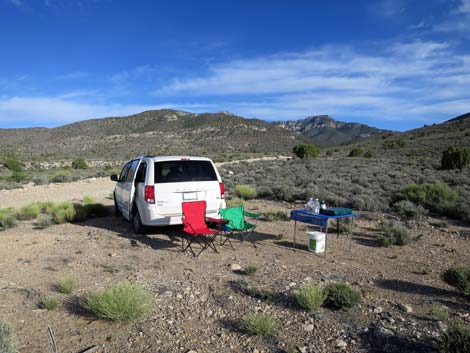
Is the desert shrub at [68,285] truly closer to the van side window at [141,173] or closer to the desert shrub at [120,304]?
the desert shrub at [120,304]

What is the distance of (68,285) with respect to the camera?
4.88 meters

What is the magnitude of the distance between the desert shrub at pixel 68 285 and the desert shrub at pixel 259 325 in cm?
255

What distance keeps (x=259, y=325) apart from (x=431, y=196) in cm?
992

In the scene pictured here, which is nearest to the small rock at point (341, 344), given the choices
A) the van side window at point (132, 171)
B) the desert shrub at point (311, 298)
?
the desert shrub at point (311, 298)

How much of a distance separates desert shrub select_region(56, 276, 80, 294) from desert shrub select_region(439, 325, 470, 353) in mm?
4448

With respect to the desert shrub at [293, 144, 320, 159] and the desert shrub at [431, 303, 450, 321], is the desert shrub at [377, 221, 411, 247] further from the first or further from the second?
the desert shrub at [293, 144, 320, 159]

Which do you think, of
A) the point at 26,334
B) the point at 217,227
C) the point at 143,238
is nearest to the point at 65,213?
the point at 143,238

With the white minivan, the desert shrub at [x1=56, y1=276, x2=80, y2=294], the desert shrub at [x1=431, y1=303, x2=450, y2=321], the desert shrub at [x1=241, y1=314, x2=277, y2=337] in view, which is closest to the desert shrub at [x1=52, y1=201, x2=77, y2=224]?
the white minivan

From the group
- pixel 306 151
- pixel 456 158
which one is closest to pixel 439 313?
pixel 456 158

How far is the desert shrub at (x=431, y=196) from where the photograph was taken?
1076 centimetres

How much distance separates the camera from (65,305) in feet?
14.8

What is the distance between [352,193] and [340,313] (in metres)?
9.64

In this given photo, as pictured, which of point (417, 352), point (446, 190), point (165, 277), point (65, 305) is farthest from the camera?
point (446, 190)

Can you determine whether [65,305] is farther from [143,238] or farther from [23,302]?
[143,238]
